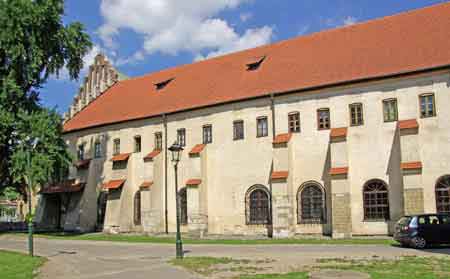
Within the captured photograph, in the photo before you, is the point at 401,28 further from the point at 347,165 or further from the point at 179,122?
the point at 179,122

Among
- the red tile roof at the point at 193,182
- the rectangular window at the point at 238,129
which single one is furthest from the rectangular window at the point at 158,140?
the rectangular window at the point at 238,129

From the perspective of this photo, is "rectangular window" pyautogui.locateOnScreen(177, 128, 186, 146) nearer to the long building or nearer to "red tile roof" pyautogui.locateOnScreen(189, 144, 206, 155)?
the long building

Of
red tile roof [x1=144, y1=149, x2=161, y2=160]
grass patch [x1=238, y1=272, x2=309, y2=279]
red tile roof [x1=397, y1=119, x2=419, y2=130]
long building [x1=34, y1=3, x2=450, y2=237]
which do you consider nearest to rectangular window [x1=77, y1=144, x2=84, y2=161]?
long building [x1=34, y1=3, x2=450, y2=237]

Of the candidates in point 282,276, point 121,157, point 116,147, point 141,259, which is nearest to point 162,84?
point 116,147

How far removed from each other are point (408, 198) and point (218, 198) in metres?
11.9

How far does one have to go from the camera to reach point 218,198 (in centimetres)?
3166

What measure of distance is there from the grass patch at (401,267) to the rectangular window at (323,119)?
43.5 feet

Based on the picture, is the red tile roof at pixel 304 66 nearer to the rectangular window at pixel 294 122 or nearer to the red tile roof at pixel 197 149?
the rectangular window at pixel 294 122

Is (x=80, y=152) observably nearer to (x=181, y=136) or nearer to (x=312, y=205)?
(x=181, y=136)

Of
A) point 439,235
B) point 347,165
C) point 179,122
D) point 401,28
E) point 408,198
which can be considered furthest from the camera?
point 179,122

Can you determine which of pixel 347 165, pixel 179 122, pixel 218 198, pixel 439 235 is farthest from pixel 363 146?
pixel 179 122

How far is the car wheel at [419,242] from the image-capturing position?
775 inches

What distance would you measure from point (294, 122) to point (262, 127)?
85.1 inches

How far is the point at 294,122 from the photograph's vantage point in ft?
96.0
